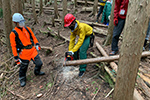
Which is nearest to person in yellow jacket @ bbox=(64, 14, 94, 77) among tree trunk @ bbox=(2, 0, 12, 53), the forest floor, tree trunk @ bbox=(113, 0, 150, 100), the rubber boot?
the forest floor

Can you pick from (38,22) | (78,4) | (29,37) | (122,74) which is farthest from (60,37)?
(78,4)

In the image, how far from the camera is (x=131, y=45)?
1.94 metres

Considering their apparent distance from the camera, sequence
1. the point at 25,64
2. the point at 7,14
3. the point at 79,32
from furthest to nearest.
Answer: the point at 7,14, the point at 25,64, the point at 79,32

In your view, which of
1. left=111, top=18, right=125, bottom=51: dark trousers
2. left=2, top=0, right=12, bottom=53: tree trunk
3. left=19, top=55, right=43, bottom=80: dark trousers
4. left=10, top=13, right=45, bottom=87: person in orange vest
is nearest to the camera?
left=10, top=13, right=45, bottom=87: person in orange vest

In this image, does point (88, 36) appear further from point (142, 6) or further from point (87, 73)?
point (142, 6)

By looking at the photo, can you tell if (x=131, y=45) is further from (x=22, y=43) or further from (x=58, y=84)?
(x=22, y=43)

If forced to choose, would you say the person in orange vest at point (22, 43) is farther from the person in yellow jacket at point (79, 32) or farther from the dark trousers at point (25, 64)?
the person in yellow jacket at point (79, 32)

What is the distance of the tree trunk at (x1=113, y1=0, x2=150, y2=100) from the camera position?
5.83 feet

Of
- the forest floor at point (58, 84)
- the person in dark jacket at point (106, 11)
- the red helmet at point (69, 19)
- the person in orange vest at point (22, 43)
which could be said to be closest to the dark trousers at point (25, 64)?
the person in orange vest at point (22, 43)

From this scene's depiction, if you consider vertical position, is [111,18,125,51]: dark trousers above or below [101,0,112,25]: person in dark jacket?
below

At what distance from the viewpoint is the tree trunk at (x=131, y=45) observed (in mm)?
1778

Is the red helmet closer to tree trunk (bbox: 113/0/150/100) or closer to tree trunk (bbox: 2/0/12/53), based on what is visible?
tree trunk (bbox: 113/0/150/100)

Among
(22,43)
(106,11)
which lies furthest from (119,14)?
(106,11)

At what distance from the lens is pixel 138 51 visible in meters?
1.96
